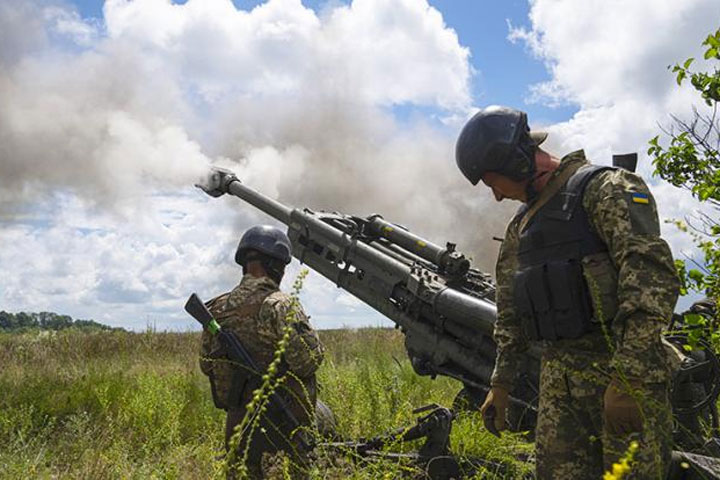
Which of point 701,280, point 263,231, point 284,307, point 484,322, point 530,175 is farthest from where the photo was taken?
point 484,322

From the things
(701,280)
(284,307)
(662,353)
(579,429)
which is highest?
(701,280)

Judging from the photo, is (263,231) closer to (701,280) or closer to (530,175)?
(530,175)

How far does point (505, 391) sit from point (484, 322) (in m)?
2.39

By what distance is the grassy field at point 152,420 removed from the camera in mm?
4430

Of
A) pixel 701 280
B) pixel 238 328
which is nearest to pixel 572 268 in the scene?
pixel 701 280

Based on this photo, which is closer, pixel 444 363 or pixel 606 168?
pixel 606 168

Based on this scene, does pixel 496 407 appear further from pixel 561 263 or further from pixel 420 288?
pixel 420 288

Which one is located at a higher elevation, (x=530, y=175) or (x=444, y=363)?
(x=530, y=175)

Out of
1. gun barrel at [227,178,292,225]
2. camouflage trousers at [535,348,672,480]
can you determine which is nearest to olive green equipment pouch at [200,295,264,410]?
camouflage trousers at [535,348,672,480]

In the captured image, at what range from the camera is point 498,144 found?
2.92 metres

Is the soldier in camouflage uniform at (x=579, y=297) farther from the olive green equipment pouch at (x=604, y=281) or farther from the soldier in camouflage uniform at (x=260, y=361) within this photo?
the soldier in camouflage uniform at (x=260, y=361)

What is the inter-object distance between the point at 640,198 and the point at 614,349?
60 cm

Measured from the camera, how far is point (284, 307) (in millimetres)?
3980

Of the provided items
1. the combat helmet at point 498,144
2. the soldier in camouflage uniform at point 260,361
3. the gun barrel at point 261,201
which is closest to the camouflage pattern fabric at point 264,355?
the soldier in camouflage uniform at point 260,361
